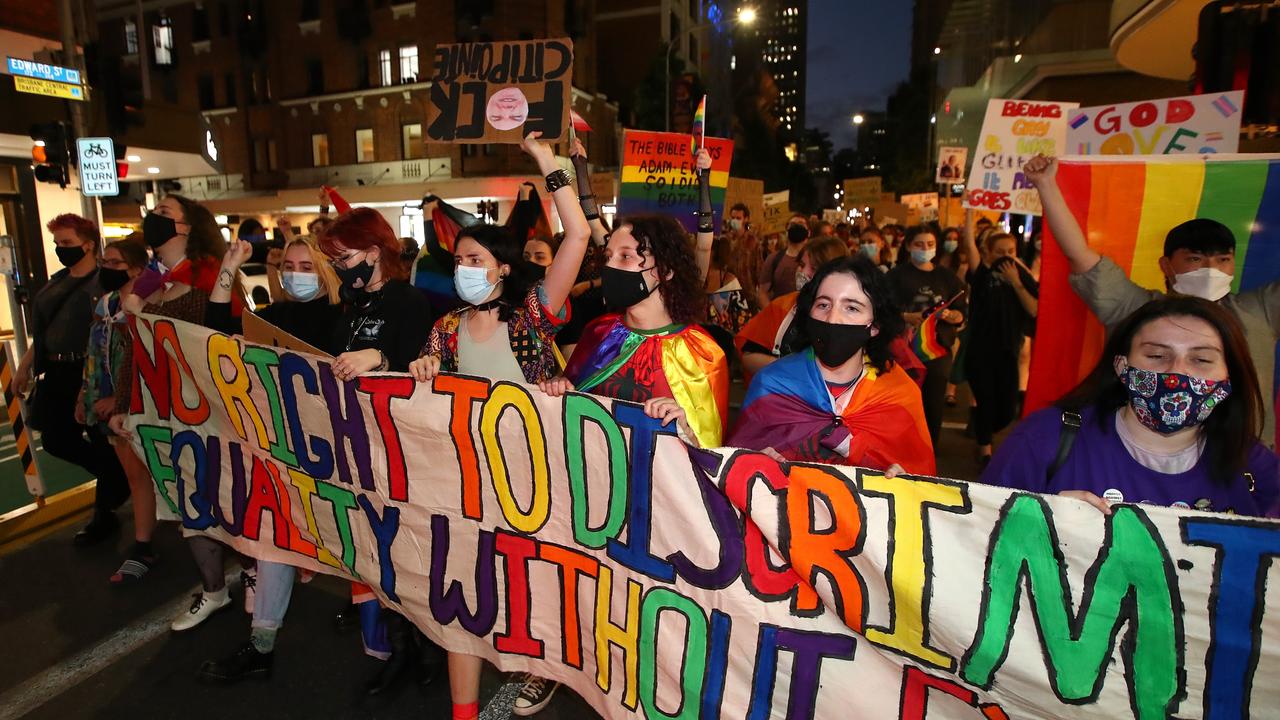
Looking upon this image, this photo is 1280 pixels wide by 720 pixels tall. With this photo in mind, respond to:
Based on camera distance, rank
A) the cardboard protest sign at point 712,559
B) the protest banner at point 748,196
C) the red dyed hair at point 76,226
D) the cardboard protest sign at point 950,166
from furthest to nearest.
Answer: the protest banner at point 748,196
the cardboard protest sign at point 950,166
the red dyed hair at point 76,226
the cardboard protest sign at point 712,559

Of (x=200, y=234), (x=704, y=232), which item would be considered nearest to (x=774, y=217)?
(x=704, y=232)

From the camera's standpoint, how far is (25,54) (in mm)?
11930

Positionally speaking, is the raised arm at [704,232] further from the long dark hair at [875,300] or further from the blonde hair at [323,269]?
the blonde hair at [323,269]

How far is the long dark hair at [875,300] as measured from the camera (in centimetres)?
258

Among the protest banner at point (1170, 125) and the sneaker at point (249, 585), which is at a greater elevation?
the protest banner at point (1170, 125)

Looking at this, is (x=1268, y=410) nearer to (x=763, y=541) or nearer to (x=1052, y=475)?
(x=1052, y=475)

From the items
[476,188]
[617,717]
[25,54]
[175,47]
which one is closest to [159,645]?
[617,717]

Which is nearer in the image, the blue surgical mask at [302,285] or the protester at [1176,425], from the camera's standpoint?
the protester at [1176,425]

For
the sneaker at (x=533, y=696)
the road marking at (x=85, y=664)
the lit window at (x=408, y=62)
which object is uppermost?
the lit window at (x=408, y=62)

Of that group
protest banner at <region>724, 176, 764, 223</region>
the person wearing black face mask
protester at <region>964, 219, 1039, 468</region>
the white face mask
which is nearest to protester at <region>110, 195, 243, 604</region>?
the person wearing black face mask

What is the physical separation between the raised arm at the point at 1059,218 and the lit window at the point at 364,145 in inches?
1206

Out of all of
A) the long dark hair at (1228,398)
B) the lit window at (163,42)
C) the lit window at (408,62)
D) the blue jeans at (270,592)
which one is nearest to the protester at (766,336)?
the long dark hair at (1228,398)

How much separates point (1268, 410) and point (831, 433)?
5.91ft

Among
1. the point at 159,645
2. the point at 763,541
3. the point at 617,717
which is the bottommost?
the point at 159,645
